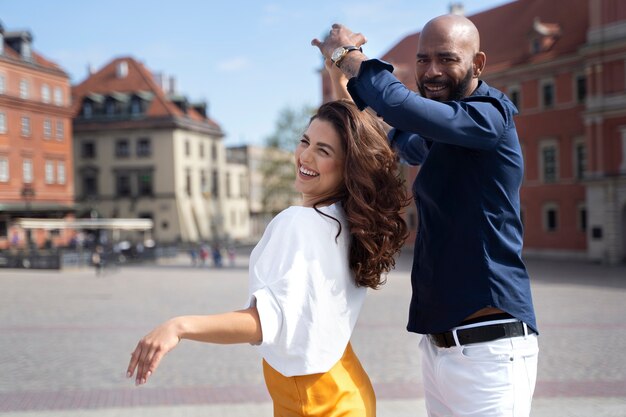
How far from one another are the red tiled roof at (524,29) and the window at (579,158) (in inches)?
192

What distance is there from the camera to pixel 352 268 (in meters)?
2.12

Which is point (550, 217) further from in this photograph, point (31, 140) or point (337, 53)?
point (337, 53)

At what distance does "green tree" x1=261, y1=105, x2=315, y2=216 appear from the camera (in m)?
56.9

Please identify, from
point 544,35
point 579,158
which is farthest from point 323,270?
point 544,35

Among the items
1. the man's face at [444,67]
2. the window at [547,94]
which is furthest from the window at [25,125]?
the man's face at [444,67]

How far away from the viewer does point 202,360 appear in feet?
31.4

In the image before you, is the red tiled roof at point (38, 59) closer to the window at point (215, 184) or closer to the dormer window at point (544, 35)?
the window at point (215, 184)

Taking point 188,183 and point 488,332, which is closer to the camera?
point 488,332

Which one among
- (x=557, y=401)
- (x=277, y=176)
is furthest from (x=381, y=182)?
(x=277, y=176)

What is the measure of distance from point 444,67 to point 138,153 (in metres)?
62.7

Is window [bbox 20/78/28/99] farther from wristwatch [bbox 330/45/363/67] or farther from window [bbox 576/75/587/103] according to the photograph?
wristwatch [bbox 330/45/363/67]

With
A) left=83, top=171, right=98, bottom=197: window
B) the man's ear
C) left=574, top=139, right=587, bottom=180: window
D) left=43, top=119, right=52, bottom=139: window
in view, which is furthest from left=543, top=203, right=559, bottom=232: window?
left=83, top=171, right=98, bottom=197: window

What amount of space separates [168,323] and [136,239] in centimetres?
5936

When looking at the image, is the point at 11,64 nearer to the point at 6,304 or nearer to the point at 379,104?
the point at 6,304
